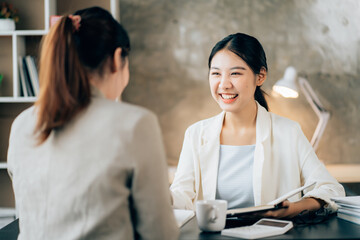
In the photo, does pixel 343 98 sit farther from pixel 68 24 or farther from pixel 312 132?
pixel 68 24

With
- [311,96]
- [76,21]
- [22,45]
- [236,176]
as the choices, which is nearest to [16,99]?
[22,45]

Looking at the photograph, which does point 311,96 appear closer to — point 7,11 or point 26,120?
point 7,11

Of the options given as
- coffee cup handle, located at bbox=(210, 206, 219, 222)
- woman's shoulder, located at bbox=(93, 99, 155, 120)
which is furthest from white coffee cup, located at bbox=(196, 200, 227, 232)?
woman's shoulder, located at bbox=(93, 99, 155, 120)

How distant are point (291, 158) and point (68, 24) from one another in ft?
3.92

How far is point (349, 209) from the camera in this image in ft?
4.38

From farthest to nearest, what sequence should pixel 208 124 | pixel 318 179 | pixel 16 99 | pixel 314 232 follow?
1. pixel 16 99
2. pixel 208 124
3. pixel 318 179
4. pixel 314 232

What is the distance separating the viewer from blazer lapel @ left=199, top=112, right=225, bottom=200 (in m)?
1.80

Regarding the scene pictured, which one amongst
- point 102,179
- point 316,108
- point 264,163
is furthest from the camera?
point 316,108

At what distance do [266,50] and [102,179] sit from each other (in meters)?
3.08

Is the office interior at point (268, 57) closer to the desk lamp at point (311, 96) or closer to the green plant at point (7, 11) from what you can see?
the desk lamp at point (311, 96)

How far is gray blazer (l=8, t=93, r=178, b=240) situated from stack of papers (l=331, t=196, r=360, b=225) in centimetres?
67

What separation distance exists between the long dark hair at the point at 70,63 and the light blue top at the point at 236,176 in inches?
38.4

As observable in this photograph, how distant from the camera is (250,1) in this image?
3693mm

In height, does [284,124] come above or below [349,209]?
above
